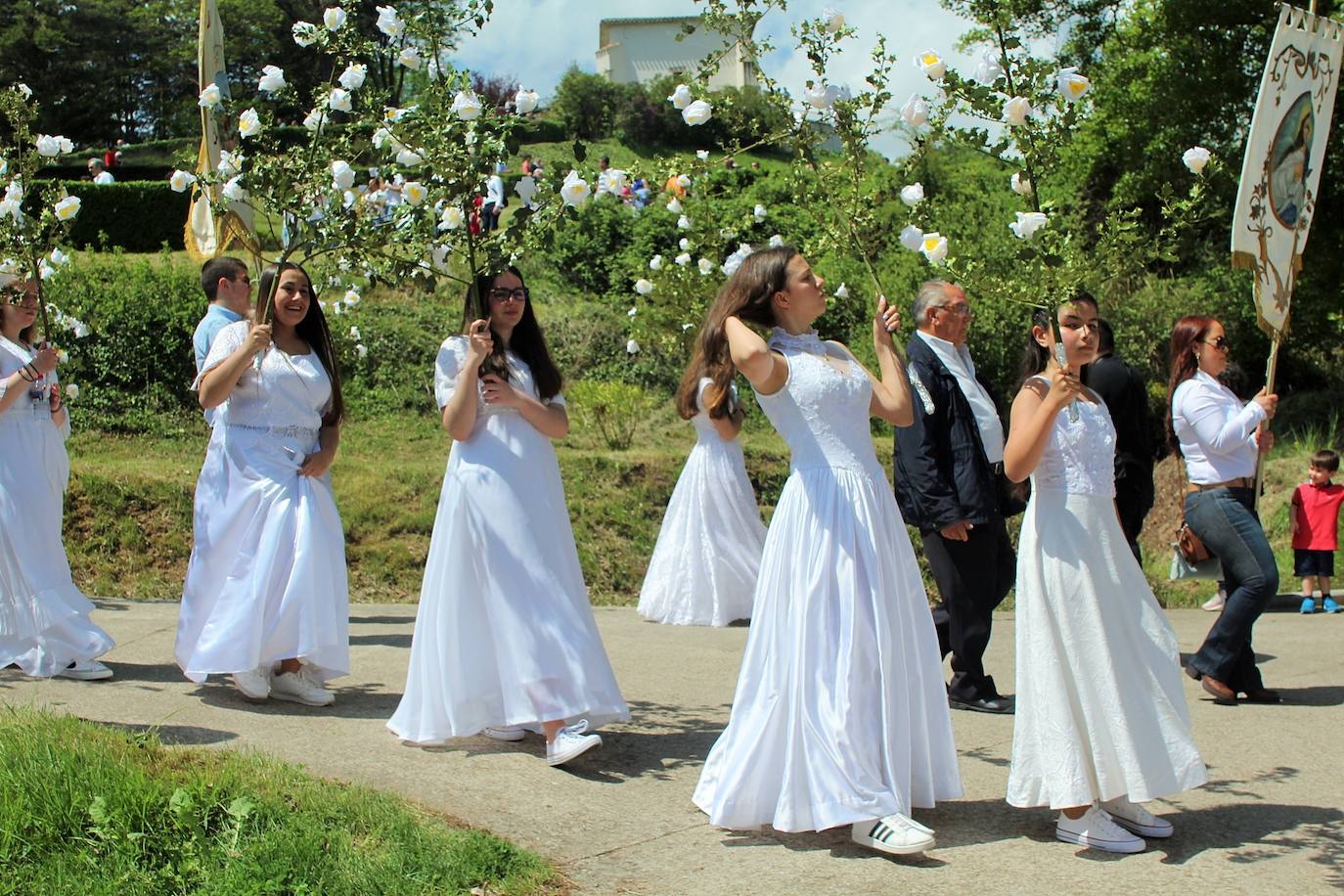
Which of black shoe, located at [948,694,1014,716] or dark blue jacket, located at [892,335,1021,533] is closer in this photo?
dark blue jacket, located at [892,335,1021,533]

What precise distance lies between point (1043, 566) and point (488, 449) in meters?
2.29

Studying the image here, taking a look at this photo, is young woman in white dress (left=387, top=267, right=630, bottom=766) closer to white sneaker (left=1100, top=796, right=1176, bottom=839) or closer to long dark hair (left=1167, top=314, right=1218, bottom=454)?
white sneaker (left=1100, top=796, right=1176, bottom=839)

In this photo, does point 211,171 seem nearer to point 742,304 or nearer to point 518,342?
point 518,342

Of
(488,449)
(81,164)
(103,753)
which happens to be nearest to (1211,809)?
(488,449)

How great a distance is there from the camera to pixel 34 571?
6828 mm

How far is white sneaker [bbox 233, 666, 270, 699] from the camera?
6355mm

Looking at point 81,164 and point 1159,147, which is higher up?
point 81,164

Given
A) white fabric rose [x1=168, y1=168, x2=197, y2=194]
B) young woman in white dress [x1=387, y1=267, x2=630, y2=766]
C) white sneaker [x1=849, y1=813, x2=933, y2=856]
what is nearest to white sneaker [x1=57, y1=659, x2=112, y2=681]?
young woman in white dress [x1=387, y1=267, x2=630, y2=766]

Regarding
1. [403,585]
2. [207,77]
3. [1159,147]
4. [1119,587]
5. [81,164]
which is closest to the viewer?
[1119,587]

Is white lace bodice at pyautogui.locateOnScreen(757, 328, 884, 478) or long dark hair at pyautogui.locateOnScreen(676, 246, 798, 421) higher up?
long dark hair at pyautogui.locateOnScreen(676, 246, 798, 421)

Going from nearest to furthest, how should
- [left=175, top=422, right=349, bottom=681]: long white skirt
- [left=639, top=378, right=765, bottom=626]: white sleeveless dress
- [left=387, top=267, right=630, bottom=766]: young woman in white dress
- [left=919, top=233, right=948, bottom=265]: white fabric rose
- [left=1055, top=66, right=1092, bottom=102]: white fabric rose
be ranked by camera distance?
[left=1055, top=66, right=1092, bottom=102]: white fabric rose < [left=919, top=233, right=948, bottom=265]: white fabric rose < [left=387, top=267, right=630, bottom=766]: young woman in white dress < [left=175, top=422, right=349, bottom=681]: long white skirt < [left=639, top=378, right=765, bottom=626]: white sleeveless dress

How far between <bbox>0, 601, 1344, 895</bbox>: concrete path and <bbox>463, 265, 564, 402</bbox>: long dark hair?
153 centimetres

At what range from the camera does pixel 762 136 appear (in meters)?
6.01

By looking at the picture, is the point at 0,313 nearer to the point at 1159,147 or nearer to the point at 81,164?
the point at 1159,147
